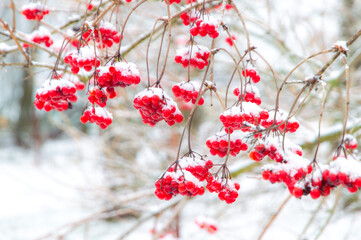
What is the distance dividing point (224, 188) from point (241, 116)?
273mm

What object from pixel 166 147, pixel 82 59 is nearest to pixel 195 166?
pixel 82 59

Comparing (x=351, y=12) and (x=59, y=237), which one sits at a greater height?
(x=351, y=12)

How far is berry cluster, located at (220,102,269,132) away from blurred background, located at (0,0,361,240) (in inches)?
10.5

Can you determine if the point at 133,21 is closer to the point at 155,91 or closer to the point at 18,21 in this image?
the point at 155,91

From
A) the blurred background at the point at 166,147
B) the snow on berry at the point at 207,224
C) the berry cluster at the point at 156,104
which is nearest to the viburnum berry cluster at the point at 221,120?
the berry cluster at the point at 156,104

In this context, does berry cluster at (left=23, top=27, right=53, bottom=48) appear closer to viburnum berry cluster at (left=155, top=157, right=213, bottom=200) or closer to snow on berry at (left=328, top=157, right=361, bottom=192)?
viburnum berry cluster at (left=155, top=157, right=213, bottom=200)

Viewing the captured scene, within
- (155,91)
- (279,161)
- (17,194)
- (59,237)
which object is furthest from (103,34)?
(17,194)

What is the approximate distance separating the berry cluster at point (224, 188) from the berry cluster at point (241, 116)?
205mm

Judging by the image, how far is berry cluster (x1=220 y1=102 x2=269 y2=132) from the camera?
1237mm

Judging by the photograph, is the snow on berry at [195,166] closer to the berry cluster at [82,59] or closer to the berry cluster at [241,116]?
the berry cluster at [241,116]

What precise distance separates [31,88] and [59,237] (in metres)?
17.4

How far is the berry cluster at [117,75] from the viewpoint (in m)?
1.24

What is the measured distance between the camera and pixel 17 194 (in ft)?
38.9

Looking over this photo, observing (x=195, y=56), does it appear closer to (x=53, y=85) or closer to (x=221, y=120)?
(x=221, y=120)
